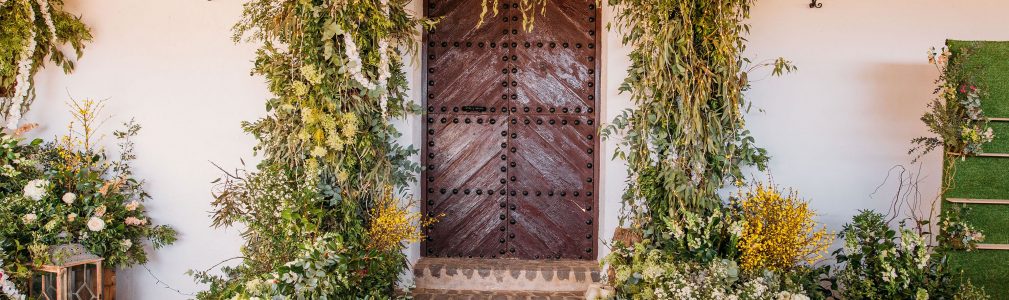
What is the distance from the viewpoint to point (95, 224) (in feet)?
13.8

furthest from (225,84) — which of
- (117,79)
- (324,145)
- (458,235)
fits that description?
(458,235)

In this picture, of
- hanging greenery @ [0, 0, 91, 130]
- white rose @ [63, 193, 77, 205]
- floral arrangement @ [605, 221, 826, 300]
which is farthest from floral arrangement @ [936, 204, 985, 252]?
hanging greenery @ [0, 0, 91, 130]

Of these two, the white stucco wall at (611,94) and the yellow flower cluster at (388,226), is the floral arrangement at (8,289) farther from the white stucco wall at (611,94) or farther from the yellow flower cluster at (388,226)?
the yellow flower cluster at (388,226)

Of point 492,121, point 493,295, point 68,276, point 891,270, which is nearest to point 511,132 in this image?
point 492,121

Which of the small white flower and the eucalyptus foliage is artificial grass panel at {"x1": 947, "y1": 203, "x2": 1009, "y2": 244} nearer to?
the eucalyptus foliage

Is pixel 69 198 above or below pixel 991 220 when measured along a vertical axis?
above

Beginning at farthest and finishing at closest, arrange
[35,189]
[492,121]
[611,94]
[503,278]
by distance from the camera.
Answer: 1. [492,121]
2. [503,278]
3. [611,94]
4. [35,189]

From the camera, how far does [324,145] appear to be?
413cm

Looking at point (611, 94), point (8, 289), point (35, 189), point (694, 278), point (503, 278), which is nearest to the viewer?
point (694, 278)

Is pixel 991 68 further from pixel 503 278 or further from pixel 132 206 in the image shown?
pixel 132 206

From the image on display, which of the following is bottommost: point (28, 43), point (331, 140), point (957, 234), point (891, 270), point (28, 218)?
point (891, 270)

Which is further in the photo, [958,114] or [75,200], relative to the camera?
[75,200]

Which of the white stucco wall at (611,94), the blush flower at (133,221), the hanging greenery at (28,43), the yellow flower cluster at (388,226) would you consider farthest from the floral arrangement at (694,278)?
the hanging greenery at (28,43)

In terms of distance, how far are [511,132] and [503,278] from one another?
1064 millimetres
